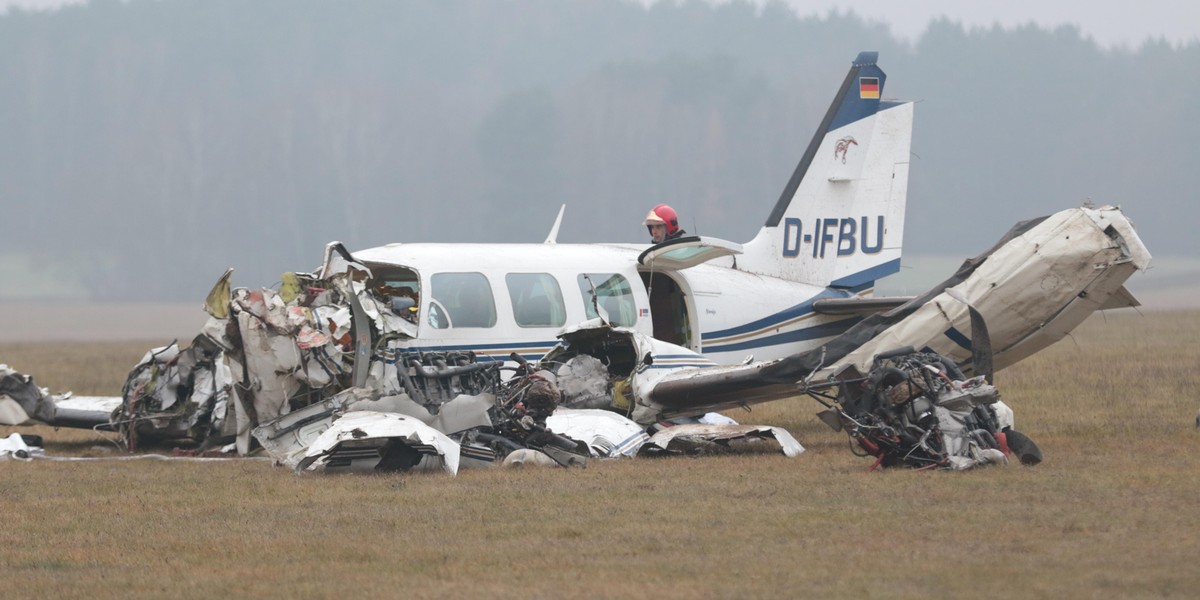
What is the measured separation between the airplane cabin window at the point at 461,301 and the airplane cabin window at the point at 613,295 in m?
1.19

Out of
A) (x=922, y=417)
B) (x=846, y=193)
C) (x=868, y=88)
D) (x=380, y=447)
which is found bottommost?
(x=380, y=447)

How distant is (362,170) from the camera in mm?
81438

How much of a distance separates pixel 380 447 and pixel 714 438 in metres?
3.19

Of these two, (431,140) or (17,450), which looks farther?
(431,140)

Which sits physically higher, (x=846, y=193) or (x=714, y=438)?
(x=846, y=193)

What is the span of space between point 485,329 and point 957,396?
4870 millimetres

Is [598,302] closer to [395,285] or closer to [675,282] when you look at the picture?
[675,282]

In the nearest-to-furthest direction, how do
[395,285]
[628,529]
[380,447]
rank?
[628,529]
[380,447]
[395,285]

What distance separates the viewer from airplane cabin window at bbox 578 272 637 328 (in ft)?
53.7

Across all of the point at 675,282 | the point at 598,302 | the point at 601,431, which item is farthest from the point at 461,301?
the point at 675,282

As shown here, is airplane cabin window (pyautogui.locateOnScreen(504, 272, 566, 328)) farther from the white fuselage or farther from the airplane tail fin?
the airplane tail fin

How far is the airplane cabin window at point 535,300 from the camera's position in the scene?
15734 millimetres

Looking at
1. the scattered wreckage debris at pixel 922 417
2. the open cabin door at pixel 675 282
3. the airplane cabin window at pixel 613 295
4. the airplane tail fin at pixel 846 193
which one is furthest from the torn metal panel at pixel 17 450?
the airplane tail fin at pixel 846 193

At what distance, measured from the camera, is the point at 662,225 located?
17.8 metres
